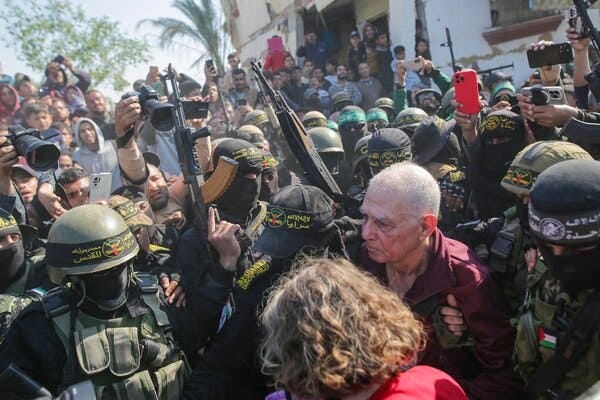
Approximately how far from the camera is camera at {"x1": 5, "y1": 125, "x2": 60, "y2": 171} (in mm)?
3031

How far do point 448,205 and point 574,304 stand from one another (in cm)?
200

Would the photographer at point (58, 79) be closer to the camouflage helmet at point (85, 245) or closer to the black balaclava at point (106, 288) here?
the camouflage helmet at point (85, 245)

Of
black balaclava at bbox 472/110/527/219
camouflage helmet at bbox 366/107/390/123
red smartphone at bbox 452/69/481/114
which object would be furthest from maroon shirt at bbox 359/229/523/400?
camouflage helmet at bbox 366/107/390/123

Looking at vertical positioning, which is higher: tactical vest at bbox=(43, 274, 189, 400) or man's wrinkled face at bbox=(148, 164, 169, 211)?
man's wrinkled face at bbox=(148, 164, 169, 211)

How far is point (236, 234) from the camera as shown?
306 centimetres

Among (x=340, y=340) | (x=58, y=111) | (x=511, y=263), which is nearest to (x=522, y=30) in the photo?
(x=58, y=111)

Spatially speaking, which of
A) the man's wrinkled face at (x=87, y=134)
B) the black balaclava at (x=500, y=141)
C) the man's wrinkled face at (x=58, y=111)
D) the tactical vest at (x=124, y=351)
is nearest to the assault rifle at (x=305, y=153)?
the black balaclava at (x=500, y=141)

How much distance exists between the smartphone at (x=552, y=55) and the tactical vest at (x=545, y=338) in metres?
2.41

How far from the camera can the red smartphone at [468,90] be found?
412 cm

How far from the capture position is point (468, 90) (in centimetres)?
416

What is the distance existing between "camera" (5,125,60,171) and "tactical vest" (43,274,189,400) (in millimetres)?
852

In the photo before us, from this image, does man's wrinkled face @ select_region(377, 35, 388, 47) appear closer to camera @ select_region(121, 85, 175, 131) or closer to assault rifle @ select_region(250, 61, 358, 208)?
assault rifle @ select_region(250, 61, 358, 208)

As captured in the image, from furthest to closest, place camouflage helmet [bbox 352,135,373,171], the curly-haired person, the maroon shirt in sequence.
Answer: camouflage helmet [bbox 352,135,373,171], the maroon shirt, the curly-haired person

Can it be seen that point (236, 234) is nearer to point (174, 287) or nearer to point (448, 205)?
point (174, 287)
